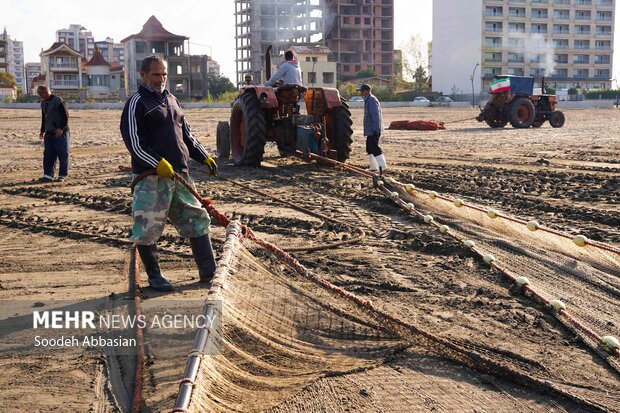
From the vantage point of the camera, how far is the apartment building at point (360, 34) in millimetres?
83312

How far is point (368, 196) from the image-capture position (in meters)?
8.50

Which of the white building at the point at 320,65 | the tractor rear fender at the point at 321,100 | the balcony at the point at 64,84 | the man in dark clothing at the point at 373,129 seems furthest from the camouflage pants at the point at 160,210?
the balcony at the point at 64,84

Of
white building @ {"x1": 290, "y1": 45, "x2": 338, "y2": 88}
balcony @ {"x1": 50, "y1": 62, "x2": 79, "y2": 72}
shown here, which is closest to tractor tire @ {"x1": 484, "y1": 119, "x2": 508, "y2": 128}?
white building @ {"x1": 290, "y1": 45, "x2": 338, "y2": 88}

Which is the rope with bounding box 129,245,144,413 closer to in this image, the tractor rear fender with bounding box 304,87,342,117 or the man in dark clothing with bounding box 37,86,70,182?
the man in dark clothing with bounding box 37,86,70,182

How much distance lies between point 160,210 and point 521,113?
66.3 feet

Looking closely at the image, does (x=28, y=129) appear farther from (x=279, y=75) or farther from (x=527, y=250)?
(x=527, y=250)

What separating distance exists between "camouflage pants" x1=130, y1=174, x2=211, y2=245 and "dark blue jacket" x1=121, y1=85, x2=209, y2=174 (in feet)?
0.45

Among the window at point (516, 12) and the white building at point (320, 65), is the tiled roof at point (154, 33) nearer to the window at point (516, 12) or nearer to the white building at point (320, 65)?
the white building at point (320, 65)

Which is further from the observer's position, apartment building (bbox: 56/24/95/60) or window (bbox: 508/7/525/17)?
apartment building (bbox: 56/24/95/60)

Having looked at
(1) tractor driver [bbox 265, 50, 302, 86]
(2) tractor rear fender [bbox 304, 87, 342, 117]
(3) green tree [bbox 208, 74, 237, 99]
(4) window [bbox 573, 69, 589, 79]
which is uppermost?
(4) window [bbox 573, 69, 589, 79]

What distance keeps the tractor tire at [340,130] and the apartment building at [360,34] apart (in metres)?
73.0

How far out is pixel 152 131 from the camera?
16.3 ft

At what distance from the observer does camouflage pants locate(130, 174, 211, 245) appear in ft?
16.0

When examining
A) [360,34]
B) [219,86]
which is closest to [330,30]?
[360,34]
